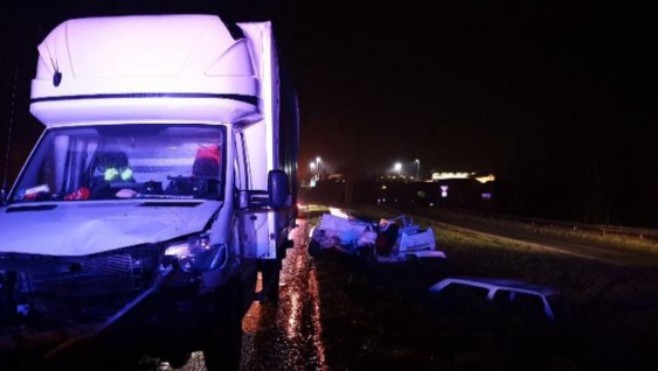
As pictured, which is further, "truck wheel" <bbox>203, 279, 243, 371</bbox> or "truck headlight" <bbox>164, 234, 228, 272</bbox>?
"truck wheel" <bbox>203, 279, 243, 371</bbox>

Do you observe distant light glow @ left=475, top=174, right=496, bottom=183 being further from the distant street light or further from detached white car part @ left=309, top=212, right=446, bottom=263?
detached white car part @ left=309, top=212, right=446, bottom=263

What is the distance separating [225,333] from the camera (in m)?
5.35

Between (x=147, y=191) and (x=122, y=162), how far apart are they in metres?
0.75

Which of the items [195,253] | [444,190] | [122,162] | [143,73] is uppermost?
[444,190]

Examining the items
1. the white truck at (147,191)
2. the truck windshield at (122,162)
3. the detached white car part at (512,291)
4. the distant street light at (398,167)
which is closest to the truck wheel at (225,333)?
the white truck at (147,191)

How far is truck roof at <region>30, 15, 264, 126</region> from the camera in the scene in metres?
6.21

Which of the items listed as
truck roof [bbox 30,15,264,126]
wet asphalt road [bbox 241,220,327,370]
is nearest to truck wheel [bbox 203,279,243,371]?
wet asphalt road [bbox 241,220,327,370]

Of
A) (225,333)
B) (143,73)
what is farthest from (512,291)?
(143,73)

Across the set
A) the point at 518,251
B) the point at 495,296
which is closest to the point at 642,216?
the point at 518,251

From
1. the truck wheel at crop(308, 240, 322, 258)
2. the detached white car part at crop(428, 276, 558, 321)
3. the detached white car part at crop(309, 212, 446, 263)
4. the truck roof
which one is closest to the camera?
the truck roof

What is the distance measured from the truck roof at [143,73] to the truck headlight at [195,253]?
1677 mm

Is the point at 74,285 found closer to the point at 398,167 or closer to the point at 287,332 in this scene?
the point at 287,332

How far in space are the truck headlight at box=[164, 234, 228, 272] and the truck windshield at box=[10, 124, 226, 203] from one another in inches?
42.1

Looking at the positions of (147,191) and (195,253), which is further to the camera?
(147,191)
